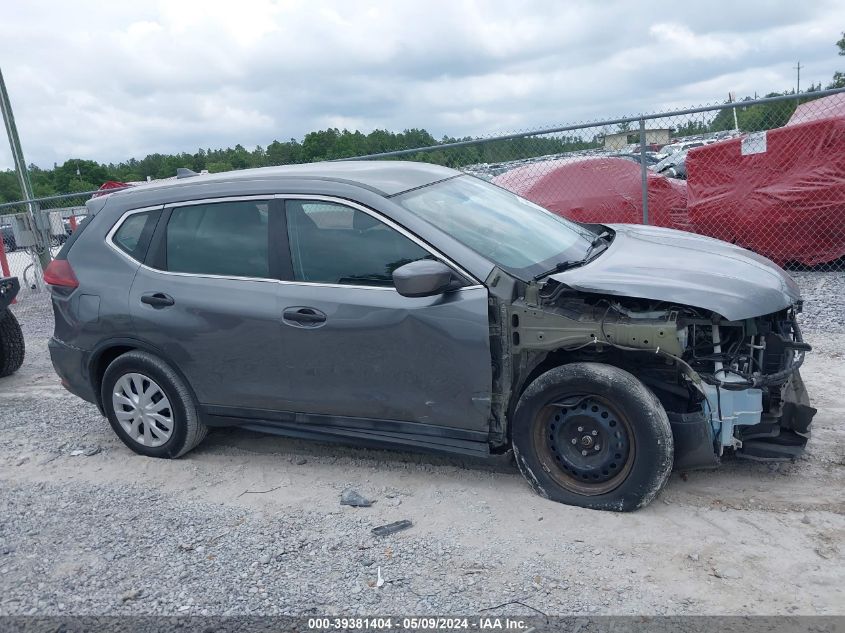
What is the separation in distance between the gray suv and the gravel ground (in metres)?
0.27

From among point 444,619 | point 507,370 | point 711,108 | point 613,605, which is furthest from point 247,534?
point 711,108

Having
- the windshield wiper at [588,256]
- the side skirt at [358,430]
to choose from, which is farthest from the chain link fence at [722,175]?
the side skirt at [358,430]

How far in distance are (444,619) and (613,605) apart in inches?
27.2

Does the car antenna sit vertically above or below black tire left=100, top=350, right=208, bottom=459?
above

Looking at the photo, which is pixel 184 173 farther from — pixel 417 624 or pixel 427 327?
pixel 417 624

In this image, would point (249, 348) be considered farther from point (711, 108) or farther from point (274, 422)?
point (711, 108)

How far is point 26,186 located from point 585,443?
503 inches

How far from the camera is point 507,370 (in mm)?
3861

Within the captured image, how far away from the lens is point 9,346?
7547mm

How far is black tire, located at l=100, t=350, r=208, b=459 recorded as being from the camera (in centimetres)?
475

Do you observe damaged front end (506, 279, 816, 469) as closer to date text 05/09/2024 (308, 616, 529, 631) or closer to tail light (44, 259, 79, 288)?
date text 05/09/2024 (308, 616, 529, 631)

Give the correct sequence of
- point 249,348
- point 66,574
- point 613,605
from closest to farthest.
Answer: point 613,605 < point 66,574 < point 249,348

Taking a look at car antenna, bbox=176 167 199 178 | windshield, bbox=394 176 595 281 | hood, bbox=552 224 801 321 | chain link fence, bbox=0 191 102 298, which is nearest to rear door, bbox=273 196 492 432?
windshield, bbox=394 176 595 281

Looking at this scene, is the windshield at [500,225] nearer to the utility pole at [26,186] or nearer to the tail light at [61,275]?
the tail light at [61,275]
